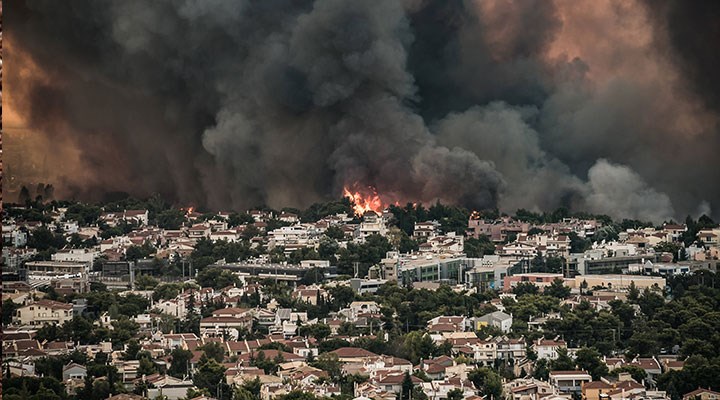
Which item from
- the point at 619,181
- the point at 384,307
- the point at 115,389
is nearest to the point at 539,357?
the point at 384,307

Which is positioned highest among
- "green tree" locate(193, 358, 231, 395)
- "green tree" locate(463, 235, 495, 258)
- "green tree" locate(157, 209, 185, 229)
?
"green tree" locate(157, 209, 185, 229)

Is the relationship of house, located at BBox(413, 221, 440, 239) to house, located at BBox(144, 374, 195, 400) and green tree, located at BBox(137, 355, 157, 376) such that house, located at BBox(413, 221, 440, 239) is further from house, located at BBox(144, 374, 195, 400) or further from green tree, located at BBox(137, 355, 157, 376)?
house, located at BBox(144, 374, 195, 400)

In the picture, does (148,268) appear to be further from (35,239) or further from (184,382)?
(184,382)

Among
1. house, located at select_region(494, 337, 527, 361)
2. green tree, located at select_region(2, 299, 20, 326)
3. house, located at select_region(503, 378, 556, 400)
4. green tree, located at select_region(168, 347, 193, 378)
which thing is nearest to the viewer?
house, located at select_region(503, 378, 556, 400)

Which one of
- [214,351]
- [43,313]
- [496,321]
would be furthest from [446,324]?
[43,313]

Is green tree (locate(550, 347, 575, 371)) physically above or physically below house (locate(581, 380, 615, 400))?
above

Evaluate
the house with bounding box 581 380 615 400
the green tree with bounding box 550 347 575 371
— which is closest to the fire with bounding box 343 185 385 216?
the green tree with bounding box 550 347 575 371

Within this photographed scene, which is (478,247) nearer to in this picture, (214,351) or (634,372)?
(214,351)
